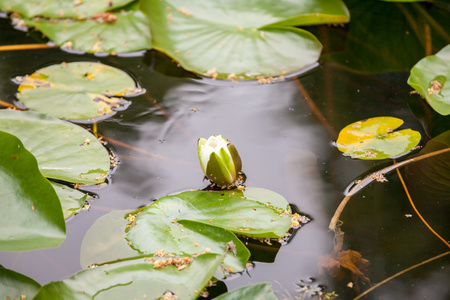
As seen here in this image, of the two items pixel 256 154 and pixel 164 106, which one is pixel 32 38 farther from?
pixel 256 154

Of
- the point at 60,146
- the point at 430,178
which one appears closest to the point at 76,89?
the point at 60,146

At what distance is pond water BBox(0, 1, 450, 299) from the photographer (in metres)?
1.21

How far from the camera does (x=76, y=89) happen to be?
1735mm

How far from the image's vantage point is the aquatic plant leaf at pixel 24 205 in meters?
1.06

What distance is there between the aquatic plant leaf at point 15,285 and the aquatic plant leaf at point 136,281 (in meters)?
0.12

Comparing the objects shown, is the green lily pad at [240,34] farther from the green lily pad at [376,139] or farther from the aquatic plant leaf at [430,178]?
the aquatic plant leaf at [430,178]

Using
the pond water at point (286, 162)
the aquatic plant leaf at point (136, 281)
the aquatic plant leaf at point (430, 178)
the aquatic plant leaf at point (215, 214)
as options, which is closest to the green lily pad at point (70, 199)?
the pond water at point (286, 162)

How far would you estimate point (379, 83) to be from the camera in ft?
5.98

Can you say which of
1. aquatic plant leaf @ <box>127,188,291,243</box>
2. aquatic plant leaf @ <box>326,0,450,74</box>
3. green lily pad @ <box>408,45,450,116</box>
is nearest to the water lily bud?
aquatic plant leaf @ <box>127,188,291,243</box>

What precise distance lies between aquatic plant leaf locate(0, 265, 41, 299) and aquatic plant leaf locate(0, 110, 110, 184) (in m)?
0.32

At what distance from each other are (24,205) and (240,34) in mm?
1163

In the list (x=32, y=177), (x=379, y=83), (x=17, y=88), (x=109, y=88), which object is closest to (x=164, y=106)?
(x=109, y=88)

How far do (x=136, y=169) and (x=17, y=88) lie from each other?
66 centimetres

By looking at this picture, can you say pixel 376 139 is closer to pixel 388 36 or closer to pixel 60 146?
pixel 388 36
